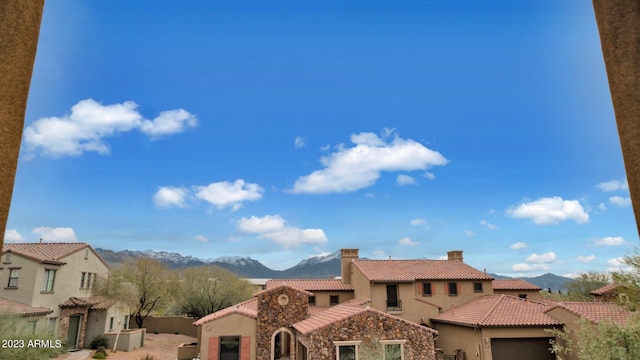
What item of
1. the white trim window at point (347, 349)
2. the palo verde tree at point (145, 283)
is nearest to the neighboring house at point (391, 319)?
the white trim window at point (347, 349)

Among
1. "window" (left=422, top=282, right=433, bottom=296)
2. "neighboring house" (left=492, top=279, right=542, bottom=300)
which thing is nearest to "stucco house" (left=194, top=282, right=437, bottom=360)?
"window" (left=422, top=282, right=433, bottom=296)

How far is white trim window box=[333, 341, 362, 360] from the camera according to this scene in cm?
1859

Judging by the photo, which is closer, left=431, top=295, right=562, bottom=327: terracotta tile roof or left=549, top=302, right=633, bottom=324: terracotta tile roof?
left=549, top=302, right=633, bottom=324: terracotta tile roof

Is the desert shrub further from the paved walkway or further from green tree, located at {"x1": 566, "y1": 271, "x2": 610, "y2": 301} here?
green tree, located at {"x1": 566, "y1": 271, "x2": 610, "y2": 301}

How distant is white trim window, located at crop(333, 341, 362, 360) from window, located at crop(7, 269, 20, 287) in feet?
71.1

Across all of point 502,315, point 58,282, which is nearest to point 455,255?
point 502,315

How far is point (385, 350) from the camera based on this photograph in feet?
62.4

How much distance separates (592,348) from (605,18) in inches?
524

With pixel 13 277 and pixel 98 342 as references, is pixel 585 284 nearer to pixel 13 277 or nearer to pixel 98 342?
pixel 98 342

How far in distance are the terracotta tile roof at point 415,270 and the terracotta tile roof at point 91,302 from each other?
2034 cm

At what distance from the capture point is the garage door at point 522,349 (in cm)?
2173

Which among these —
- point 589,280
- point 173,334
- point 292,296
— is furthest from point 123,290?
point 589,280

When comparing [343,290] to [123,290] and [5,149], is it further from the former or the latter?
[5,149]

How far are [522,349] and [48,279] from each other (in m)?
30.6
